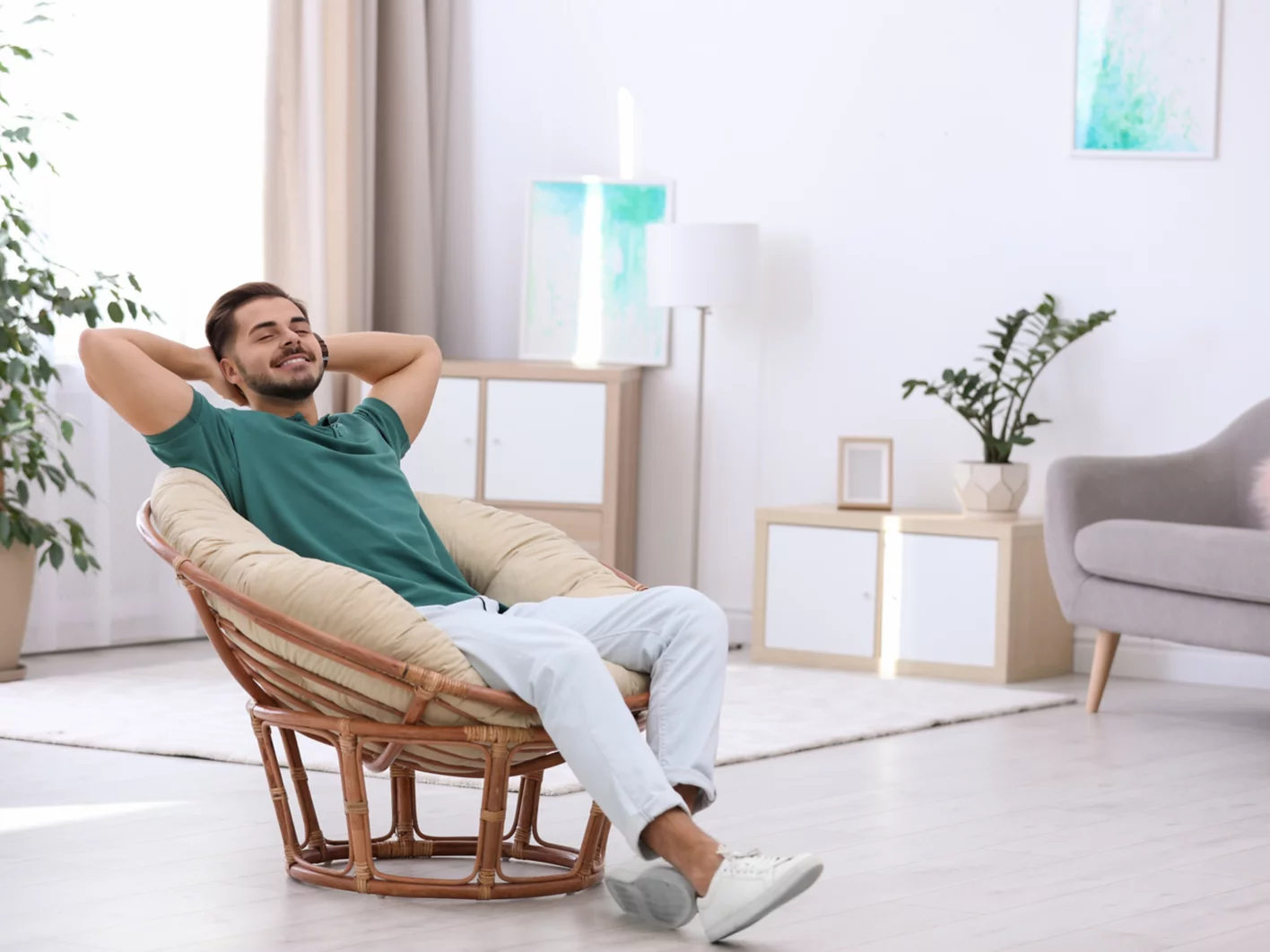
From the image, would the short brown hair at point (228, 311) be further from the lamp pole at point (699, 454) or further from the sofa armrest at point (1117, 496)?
the lamp pole at point (699, 454)

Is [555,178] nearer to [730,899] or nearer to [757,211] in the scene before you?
[757,211]

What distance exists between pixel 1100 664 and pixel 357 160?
274 cm

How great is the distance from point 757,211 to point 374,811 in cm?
299

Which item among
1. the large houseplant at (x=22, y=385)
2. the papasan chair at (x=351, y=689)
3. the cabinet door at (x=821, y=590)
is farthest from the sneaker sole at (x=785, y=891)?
the cabinet door at (x=821, y=590)

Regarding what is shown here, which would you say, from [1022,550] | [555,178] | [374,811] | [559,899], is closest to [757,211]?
[555,178]

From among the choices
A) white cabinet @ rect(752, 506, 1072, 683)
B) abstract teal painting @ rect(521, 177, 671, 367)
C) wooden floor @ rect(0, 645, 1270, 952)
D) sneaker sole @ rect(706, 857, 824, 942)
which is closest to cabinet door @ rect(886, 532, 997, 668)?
white cabinet @ rect(752, 506, 1072, 683)

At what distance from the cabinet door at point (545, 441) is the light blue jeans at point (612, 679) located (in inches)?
112

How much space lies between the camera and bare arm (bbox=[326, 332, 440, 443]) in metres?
2.98

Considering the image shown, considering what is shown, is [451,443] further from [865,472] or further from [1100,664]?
[1100,664]

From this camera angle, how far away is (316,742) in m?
3.77

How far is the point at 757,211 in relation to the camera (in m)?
5.65

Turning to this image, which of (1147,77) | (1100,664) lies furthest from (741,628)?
(1147,77)

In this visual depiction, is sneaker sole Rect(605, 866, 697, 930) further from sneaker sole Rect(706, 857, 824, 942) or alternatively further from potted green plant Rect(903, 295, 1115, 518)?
potted green plant Rect(903, 295, 1115, 518)

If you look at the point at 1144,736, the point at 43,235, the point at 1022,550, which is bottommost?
the point at 1144,736
